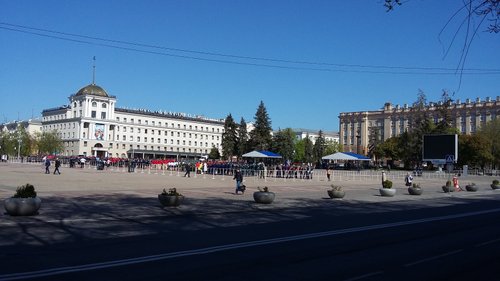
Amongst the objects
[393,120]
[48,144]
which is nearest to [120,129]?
[48,144]

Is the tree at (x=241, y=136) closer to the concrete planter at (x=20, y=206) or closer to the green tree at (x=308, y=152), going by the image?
the green tree at (x=308, y=152)

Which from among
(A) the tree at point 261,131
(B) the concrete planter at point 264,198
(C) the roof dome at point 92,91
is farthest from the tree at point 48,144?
(B) the concrete planter at point 264,198

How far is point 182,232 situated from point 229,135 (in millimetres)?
101404

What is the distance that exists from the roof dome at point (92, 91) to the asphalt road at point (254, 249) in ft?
412

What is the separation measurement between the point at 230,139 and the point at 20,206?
325 ft

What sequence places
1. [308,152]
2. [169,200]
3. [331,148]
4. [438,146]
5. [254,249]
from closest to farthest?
[254,249]
[169,200]
[438,146]
[308,152]
[331,148]

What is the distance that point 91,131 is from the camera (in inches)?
5300

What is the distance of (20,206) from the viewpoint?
15.4 metres

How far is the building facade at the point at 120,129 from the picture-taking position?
135 metres

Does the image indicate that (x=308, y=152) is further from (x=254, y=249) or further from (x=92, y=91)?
(x=254, y=249)

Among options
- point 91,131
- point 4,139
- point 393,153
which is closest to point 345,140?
point 393,153

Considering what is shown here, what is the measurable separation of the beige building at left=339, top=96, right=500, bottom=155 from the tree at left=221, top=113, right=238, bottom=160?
3564cm

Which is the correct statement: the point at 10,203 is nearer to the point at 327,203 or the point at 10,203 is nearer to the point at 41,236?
the point at 41,236

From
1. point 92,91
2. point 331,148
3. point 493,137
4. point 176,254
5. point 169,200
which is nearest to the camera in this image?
point 176,254
